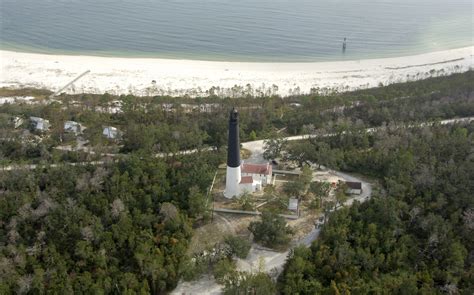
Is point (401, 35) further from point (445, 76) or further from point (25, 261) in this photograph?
point (25, 261)

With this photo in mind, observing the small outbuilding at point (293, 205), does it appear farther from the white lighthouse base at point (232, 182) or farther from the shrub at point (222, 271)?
the shrub at point (222, 271)

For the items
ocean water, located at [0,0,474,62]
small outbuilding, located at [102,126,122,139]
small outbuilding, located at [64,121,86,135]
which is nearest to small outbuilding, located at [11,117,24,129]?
small outbuilding, located at [64,121,86,135]

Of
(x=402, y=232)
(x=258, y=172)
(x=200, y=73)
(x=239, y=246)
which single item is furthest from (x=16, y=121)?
(x=402, y=232)

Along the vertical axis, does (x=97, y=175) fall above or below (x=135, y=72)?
below

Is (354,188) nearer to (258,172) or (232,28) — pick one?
(258,172)

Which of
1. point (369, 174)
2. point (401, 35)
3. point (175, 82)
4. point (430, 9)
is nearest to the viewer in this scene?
point (369, 174)

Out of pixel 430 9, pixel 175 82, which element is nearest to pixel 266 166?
pixel 175 82

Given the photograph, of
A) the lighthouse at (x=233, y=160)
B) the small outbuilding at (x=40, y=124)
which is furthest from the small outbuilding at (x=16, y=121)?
the lighthouse at (x=233, y=160)

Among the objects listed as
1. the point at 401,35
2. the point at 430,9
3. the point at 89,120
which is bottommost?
the point at 89,120
